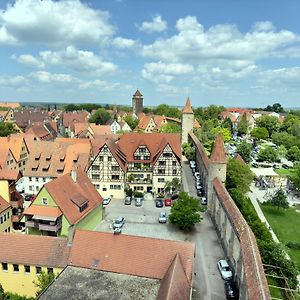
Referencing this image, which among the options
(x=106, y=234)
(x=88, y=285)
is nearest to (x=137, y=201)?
(x=106, y=234)

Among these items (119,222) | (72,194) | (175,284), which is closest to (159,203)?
(119,222)

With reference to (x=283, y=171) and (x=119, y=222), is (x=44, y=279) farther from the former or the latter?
(x=283, y=171)

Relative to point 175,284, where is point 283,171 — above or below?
below

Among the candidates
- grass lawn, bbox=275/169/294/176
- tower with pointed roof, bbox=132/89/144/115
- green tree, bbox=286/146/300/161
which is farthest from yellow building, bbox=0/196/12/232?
tower with pointed roof, bbox=132/89/144/115

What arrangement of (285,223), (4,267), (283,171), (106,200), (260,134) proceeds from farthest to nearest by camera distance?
1. (260,134)
2. (283,171)
3. (106,200)
4. (285,223)
5. (4,267)

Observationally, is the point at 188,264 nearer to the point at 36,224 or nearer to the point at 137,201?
the point at 36,224
